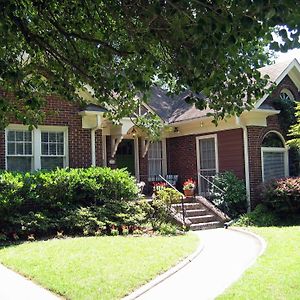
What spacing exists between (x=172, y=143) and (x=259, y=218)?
20.7ft

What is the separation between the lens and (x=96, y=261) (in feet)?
30.5

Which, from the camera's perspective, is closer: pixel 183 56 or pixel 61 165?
pixel 183 56

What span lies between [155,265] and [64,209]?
17.8 ft

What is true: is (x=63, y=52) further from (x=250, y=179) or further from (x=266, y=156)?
(x=266, y=156)

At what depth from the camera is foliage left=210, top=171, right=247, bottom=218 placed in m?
17.8

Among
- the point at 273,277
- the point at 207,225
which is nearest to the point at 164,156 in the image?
the point at 207,225

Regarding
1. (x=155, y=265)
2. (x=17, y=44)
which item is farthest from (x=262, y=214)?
(x=17, y=44)

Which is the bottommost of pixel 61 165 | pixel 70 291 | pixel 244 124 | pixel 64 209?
pixel 70 291

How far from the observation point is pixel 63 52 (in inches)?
291

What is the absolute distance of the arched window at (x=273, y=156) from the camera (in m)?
19.4

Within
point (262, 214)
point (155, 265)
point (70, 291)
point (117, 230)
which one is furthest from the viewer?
point (262, 214)

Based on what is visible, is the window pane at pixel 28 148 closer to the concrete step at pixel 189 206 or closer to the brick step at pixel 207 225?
the concrete step at pixel 189 206

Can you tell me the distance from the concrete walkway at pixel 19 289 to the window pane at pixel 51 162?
7.47 metres

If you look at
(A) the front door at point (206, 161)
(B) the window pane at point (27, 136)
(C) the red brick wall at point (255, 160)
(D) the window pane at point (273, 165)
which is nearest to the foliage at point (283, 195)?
(C) the red brick wall at point (255, 160)
